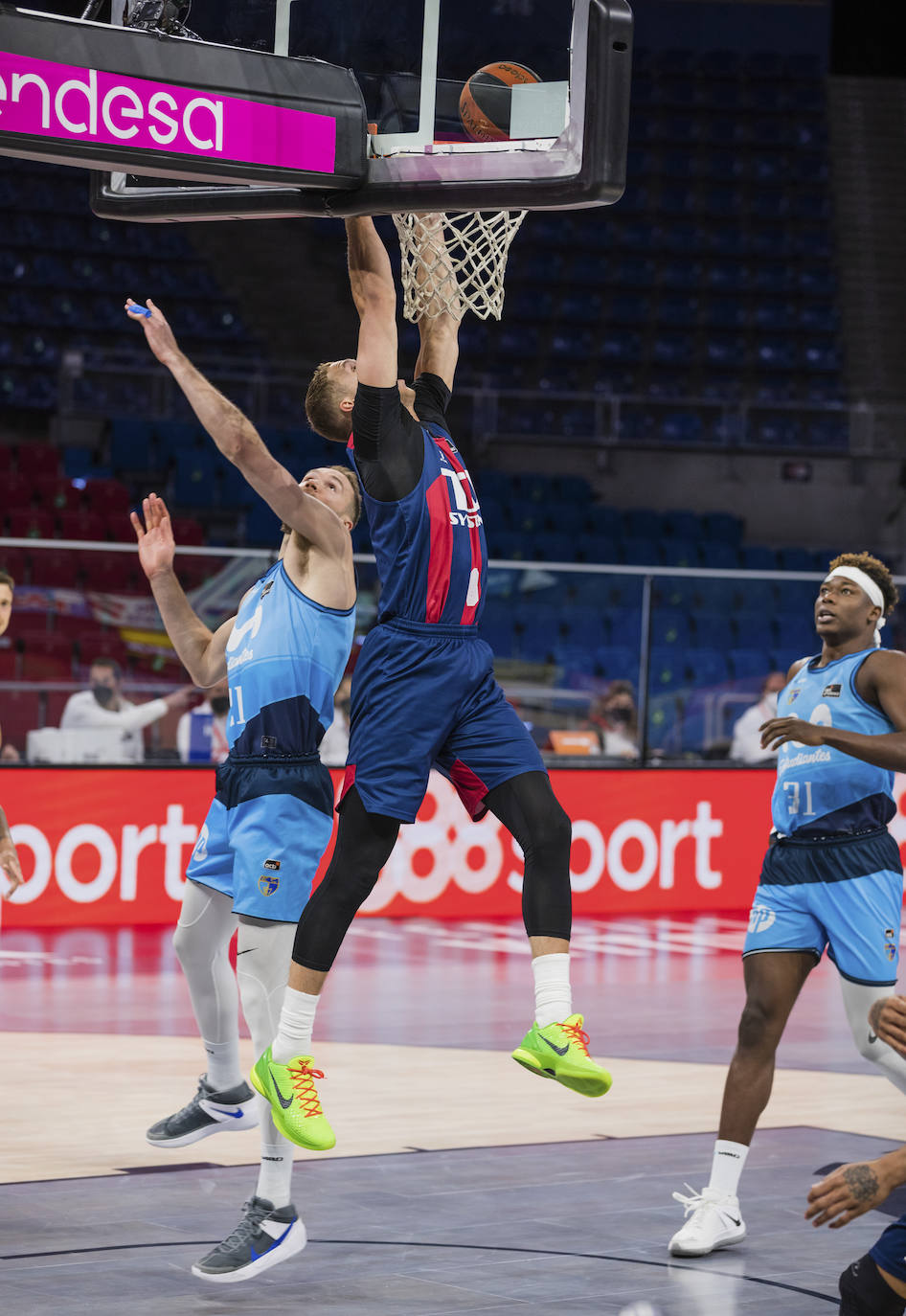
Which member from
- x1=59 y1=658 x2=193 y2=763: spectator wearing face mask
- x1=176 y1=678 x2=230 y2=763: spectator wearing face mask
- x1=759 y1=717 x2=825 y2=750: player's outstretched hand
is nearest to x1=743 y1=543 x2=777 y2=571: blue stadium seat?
x1=176 y1=678 x2=230 y2=763: spectator wearing face mask

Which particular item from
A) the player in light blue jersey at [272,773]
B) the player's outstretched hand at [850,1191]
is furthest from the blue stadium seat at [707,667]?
the player's outstretched hand at [850,1191]

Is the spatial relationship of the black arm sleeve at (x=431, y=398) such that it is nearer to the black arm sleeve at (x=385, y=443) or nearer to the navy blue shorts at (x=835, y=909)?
the black arm sleeve at (x=385, y=443)

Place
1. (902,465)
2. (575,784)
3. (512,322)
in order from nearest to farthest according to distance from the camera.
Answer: (575,784) → (902,465) → (512,322)

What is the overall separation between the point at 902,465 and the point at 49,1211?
1589 cm

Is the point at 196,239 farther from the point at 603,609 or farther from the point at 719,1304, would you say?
the point at 719,1304

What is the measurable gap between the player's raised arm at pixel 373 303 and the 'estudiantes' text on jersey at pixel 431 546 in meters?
0.25

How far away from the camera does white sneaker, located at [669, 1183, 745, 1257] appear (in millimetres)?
5938

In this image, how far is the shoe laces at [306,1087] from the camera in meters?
5.23

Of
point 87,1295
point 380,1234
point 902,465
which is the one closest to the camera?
point 87,1295

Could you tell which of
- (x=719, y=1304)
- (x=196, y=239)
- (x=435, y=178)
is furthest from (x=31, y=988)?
(x=196, y=239)

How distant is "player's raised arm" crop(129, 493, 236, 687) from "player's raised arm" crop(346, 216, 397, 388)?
132cm

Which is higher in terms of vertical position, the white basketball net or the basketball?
the basketball

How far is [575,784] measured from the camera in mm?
13867

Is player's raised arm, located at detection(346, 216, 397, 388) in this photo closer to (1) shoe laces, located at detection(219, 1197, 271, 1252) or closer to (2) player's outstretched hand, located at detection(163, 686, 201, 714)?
(1) shoe laces, located at detection(219, 1197, 271, 1252)
